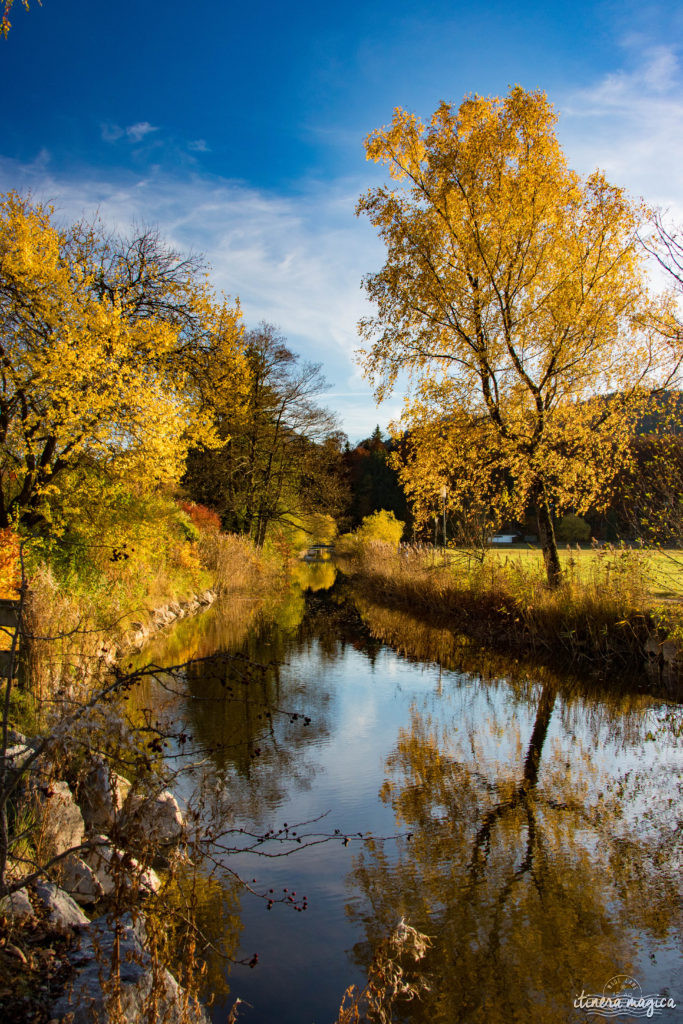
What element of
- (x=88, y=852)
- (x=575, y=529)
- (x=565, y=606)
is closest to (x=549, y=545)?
(x=565, y=606)

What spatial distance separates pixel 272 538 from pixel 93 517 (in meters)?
20.5

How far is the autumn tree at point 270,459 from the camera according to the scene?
86.3 feet

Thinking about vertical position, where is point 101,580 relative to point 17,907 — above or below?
above

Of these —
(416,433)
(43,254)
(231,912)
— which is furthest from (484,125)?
(231,912)

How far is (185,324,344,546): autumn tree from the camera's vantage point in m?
26.3

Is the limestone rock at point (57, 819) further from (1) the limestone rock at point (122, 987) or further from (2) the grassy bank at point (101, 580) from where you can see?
(1) the limestone rock at point (122, 987)

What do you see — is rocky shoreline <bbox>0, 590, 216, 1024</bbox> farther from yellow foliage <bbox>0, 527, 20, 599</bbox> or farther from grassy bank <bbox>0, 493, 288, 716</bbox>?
yellow foliage <bbox>0, 527, 20, 599</bbox>

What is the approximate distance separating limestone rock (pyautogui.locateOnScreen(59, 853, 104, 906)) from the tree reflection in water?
171 cm

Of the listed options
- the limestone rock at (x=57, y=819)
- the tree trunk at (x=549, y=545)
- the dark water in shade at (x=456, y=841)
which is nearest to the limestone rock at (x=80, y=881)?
the limestone rock at (x=57, y=819)

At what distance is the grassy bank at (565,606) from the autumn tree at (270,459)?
1068 cm

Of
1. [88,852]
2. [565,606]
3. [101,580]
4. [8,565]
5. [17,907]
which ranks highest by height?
[8,565]

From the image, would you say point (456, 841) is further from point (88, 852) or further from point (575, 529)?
point (575, 529)

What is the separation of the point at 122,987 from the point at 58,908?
838 mm

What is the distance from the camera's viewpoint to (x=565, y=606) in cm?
1251
